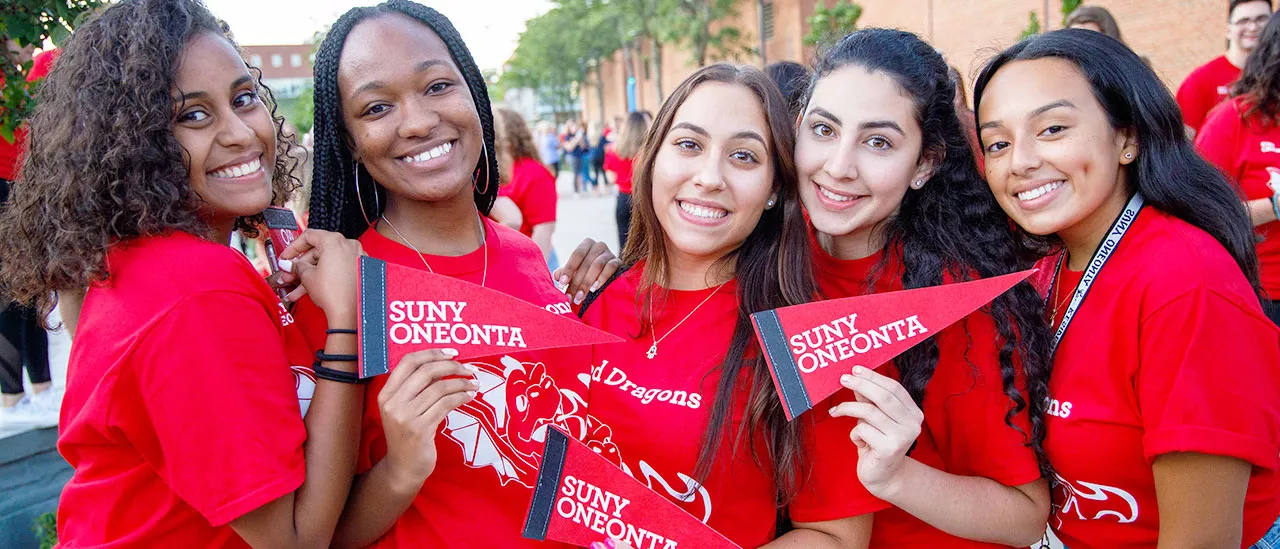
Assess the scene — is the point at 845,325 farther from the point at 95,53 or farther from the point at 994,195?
the point at 95,53

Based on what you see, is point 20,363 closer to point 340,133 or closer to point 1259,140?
point 340,133

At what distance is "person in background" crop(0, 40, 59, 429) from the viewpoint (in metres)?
4.08

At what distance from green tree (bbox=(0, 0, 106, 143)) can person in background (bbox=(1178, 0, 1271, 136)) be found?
5.83 meters

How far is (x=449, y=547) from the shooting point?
1998 mm

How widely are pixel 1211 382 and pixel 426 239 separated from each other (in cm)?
198

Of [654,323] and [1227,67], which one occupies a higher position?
[1227,67]

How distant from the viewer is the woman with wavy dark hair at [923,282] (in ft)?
6.24

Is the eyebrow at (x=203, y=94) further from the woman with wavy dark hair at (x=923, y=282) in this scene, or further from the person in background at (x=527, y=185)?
the person in background at (x=527, y=185)

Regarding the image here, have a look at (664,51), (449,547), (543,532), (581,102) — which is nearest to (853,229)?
(543,532)

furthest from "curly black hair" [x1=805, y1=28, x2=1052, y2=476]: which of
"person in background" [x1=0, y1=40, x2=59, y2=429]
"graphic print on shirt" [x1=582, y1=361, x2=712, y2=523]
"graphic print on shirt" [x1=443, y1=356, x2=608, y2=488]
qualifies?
"person in background" [x1=0, y1=40, x2=59, y2=429]

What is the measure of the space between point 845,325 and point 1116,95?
102cm

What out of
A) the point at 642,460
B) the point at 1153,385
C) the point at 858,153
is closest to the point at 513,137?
the point at 858,153

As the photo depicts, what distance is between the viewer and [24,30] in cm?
262

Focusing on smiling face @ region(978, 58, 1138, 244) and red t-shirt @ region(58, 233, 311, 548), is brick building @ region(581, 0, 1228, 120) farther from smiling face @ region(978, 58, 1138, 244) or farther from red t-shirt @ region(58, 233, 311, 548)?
red t-shirt @ region(58, 233, 311, 548)
